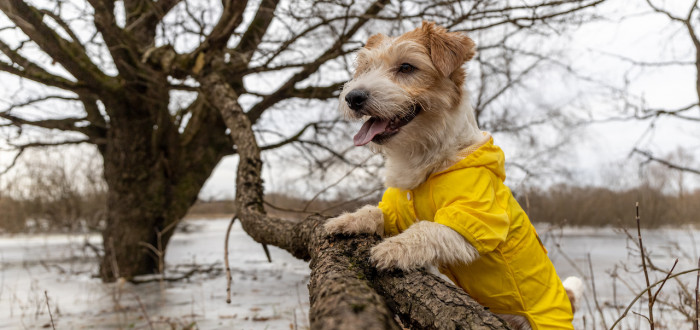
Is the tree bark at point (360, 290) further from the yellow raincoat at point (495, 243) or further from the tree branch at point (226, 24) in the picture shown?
the tree branch at point (226, 24)

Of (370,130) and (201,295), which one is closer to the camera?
(370,130)

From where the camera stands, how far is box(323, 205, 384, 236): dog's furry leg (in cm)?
224

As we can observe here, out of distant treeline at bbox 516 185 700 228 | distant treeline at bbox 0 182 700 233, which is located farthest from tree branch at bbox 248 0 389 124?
distant treeline at bbox 516 185 700 228

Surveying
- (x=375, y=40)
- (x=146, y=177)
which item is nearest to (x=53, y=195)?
(x=146, y=177)

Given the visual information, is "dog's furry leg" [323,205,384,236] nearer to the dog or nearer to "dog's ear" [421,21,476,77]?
the dog

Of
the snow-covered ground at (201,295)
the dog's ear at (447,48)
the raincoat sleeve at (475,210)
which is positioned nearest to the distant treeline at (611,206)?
the snow-covered ground at (201,295)

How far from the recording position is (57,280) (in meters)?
8.41

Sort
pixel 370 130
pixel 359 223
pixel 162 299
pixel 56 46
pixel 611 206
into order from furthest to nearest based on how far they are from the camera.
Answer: pixel 611 206 → pixel 162 299 → pixel 56 46 → pixel 370 130 → pixel 359 223

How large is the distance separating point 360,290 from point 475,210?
1125mm

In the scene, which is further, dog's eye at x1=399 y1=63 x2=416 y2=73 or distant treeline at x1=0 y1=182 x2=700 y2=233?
distant treeline at x1=0 y1=182 x2=700 y2=233

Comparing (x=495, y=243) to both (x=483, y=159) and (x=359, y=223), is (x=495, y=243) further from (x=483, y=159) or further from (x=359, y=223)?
(x=359, y=223)

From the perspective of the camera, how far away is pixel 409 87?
2748 millimetres

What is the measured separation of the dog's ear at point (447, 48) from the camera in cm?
277

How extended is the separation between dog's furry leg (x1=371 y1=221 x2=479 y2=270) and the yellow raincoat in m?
0.05
